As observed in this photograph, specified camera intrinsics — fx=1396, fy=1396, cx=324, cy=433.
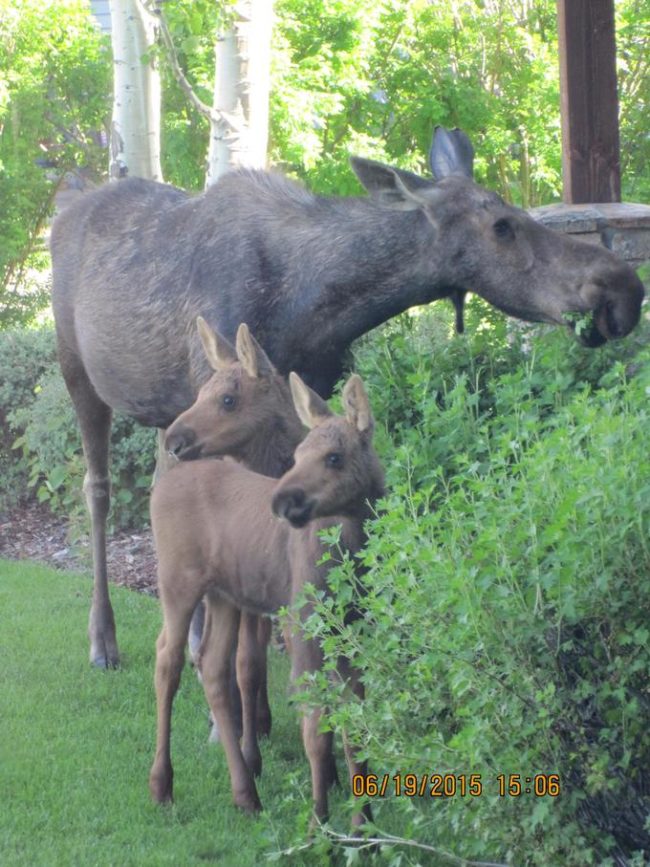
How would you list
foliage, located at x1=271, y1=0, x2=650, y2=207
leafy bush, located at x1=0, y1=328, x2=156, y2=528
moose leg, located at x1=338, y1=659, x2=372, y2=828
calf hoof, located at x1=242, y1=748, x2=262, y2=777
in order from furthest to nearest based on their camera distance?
foliage, located at x1=271, y1=0, x2=650, y2=207 < leafy bush, located at x1=0, y1=328, x2=156, y2=528 < calf hoof, located at x1=242, y1=748, x2=262, y2=777 < moose leg, located at x1=338, y1=659, x2=372, y2=828

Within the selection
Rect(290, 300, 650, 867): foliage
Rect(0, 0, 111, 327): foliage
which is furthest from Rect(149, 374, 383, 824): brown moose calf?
Rect(0, 0, 111, 327): foliage

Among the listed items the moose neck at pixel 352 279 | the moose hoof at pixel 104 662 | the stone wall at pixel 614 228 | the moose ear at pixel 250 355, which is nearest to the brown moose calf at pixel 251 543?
the moose ear at pixel 250 355

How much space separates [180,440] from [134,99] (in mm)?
4054

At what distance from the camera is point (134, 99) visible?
893cm

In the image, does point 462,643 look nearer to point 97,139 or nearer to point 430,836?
point 430,836

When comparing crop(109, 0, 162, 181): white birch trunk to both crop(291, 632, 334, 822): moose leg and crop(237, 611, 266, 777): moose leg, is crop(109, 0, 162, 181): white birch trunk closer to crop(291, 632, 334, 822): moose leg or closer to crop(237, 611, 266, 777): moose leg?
crop(237, 611, 266, 777): moose leg

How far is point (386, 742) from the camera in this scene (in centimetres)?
414

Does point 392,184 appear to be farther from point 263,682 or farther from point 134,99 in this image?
point 134,99

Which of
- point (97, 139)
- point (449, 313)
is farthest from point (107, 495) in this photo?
point (97, 139)

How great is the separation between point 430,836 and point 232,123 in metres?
4.69

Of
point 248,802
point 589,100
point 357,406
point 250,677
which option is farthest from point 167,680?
point 589,100

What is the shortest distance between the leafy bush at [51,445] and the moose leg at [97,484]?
85.9 inches
